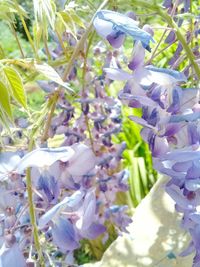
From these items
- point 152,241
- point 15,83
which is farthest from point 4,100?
point 152,241

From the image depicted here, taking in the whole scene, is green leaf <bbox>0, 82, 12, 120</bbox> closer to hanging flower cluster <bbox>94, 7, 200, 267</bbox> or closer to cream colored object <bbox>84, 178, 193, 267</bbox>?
hanging flower cluster <bbox>94, 7, 200, 267</bbox>

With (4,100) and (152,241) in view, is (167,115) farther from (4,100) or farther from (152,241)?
(152,241)

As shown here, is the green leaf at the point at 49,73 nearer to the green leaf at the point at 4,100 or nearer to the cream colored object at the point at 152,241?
the green leaf at the point at 4,100

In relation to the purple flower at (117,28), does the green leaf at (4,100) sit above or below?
below

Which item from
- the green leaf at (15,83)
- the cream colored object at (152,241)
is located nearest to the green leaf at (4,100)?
the green leaf at (15,83)

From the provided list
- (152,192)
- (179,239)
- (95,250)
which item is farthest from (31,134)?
(95,250)

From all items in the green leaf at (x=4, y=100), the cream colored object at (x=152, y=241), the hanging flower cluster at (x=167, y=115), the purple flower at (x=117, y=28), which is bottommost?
the cream colored object at (x=152, y=241)

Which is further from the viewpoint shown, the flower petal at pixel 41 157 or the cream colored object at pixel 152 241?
the cream colored object at pixel 152 241
